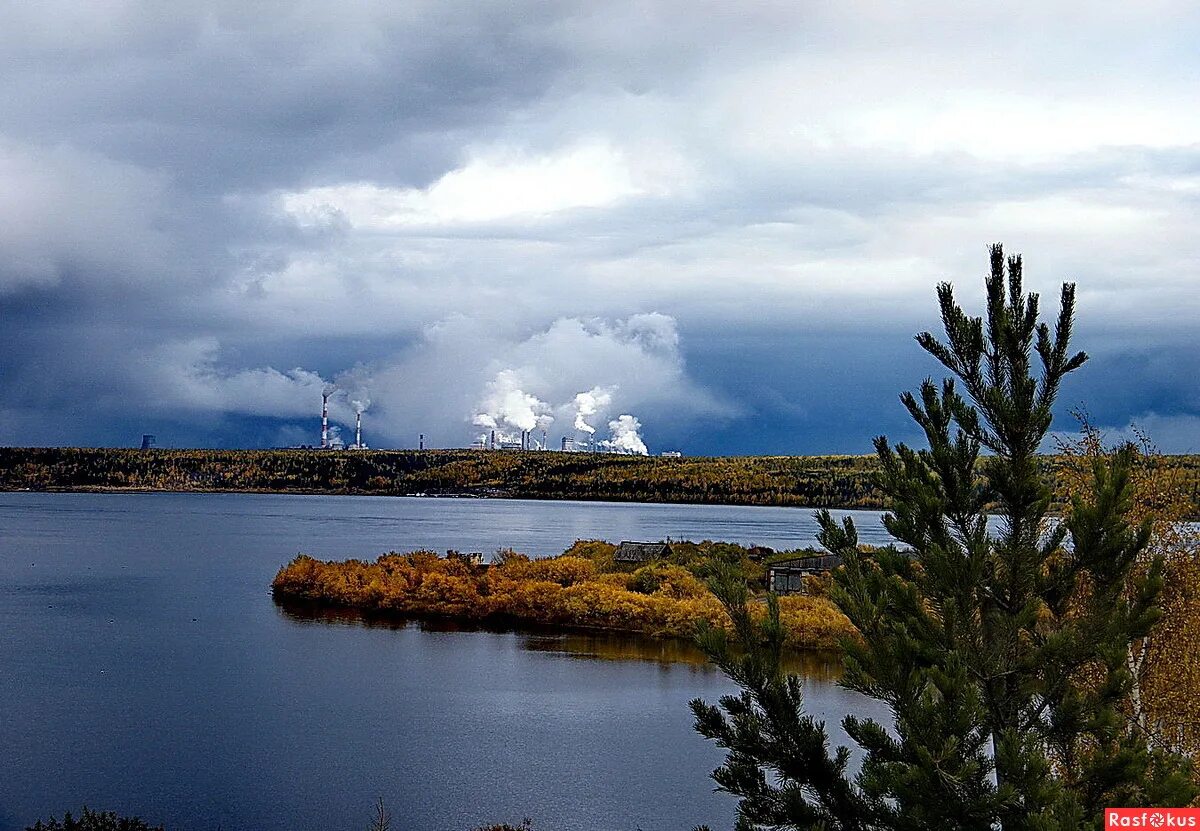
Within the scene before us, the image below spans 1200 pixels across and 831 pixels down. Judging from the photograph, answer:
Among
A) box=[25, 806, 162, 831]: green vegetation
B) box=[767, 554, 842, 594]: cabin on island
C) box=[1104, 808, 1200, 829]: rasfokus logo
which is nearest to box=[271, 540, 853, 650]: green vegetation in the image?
box=[767, 554, 842, 594]: cabin on island

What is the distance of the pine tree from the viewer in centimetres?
665

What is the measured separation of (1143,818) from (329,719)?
88.6 feet

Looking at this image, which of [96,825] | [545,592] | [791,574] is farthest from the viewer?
[545,592]

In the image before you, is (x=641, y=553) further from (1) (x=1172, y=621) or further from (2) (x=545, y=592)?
(1) (x=1172, y=621)

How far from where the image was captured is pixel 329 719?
31.1 m

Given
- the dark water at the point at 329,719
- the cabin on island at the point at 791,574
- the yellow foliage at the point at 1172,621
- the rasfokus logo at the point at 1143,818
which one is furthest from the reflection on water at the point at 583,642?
the rasfokus logo at the point at 1143,818

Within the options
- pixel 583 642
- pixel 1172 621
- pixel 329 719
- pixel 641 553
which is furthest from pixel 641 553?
pixel 1172 621

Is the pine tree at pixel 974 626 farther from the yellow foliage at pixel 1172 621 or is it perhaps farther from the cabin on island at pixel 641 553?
the cabin on island at pixel 641 553

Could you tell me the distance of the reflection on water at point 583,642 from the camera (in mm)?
38281

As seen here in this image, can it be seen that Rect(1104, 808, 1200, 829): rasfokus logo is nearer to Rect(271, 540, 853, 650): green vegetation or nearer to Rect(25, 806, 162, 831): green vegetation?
Rect(25, 806, 162, 831): green vegetation

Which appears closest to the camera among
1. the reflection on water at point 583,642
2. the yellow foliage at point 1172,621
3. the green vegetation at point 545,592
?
the yellow foliage at point 1172,621

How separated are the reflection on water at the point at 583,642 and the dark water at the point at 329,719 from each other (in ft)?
0.72

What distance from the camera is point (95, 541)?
100 meters

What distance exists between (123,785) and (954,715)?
22398 mm
